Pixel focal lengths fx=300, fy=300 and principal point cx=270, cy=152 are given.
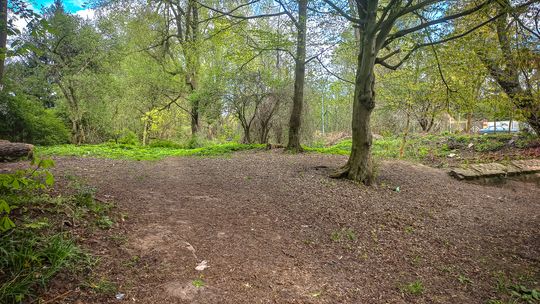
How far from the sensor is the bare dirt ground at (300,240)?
250 cm

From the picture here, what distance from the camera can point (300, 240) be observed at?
3.47 meters

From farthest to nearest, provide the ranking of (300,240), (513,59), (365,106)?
1. (365,106)
2. (513,59)
3. (300,240)

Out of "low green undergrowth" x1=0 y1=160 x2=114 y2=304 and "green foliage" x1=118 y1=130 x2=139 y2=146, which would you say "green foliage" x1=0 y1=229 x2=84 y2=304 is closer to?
"low green undergrowth" x1=0 y1=160 x2=114 y2=304

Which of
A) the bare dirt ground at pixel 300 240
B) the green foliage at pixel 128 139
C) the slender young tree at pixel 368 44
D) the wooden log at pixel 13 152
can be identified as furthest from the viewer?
the green foliage at pixel 128 139

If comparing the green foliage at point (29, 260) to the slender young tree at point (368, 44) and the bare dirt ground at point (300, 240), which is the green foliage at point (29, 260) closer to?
the bare dirt ground at point (300, 240)

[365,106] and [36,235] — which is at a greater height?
[365,106]

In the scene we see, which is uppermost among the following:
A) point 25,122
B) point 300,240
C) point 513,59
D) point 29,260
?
point 513,59

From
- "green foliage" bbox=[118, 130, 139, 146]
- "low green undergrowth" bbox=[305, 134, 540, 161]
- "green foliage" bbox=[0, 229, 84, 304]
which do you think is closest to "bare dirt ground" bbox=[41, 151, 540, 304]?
"green foliage" bbox=[0, 229, 84, 304]

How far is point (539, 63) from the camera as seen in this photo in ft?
12.8

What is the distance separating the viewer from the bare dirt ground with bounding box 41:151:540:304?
250cm

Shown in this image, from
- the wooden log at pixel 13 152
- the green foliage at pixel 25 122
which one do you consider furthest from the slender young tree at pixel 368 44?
the green foliage at pixel 25 122

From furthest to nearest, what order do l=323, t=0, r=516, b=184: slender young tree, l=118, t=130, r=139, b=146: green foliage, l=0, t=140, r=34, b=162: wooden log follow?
l=118, t=130, r=139, b=146: green foliage
l=0, t=140, r=34, b=162: wooden log
l=323, t=0, r=516, b=184: slender young tree

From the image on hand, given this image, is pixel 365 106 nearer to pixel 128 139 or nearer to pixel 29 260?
pixel 29 260

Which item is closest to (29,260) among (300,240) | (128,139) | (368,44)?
(300,240)
